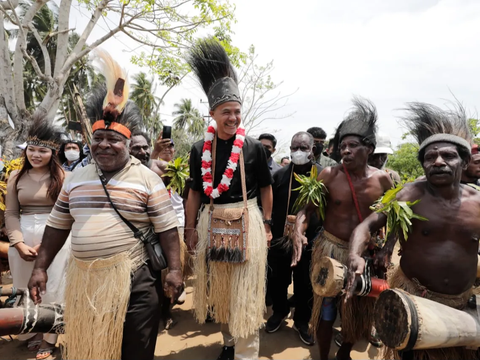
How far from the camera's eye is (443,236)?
2.11 metres

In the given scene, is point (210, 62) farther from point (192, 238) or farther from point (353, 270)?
point (353, 270)

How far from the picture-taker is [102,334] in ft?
7.00

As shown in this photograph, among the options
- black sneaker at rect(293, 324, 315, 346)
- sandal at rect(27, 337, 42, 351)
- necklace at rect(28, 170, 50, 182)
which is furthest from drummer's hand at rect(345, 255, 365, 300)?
sandal at rect(27, 337, 42, 351)

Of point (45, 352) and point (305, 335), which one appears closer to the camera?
point (45, 352)

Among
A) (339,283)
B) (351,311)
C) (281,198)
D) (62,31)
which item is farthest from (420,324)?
(62,31)

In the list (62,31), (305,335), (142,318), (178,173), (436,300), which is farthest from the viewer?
(62,31)

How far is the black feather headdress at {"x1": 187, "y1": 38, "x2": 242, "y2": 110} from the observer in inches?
113

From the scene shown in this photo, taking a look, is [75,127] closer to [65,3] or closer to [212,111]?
[212,111]

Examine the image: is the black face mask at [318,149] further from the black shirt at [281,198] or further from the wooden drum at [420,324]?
the wooden drum at [420,324]

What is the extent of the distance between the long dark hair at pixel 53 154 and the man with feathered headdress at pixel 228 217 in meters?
1.46

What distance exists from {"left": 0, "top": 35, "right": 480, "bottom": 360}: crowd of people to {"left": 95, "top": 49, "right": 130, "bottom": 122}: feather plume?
0.01 metres

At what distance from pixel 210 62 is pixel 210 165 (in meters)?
0.99

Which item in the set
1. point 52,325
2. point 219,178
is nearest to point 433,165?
point 219,178

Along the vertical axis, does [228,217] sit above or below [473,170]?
below
